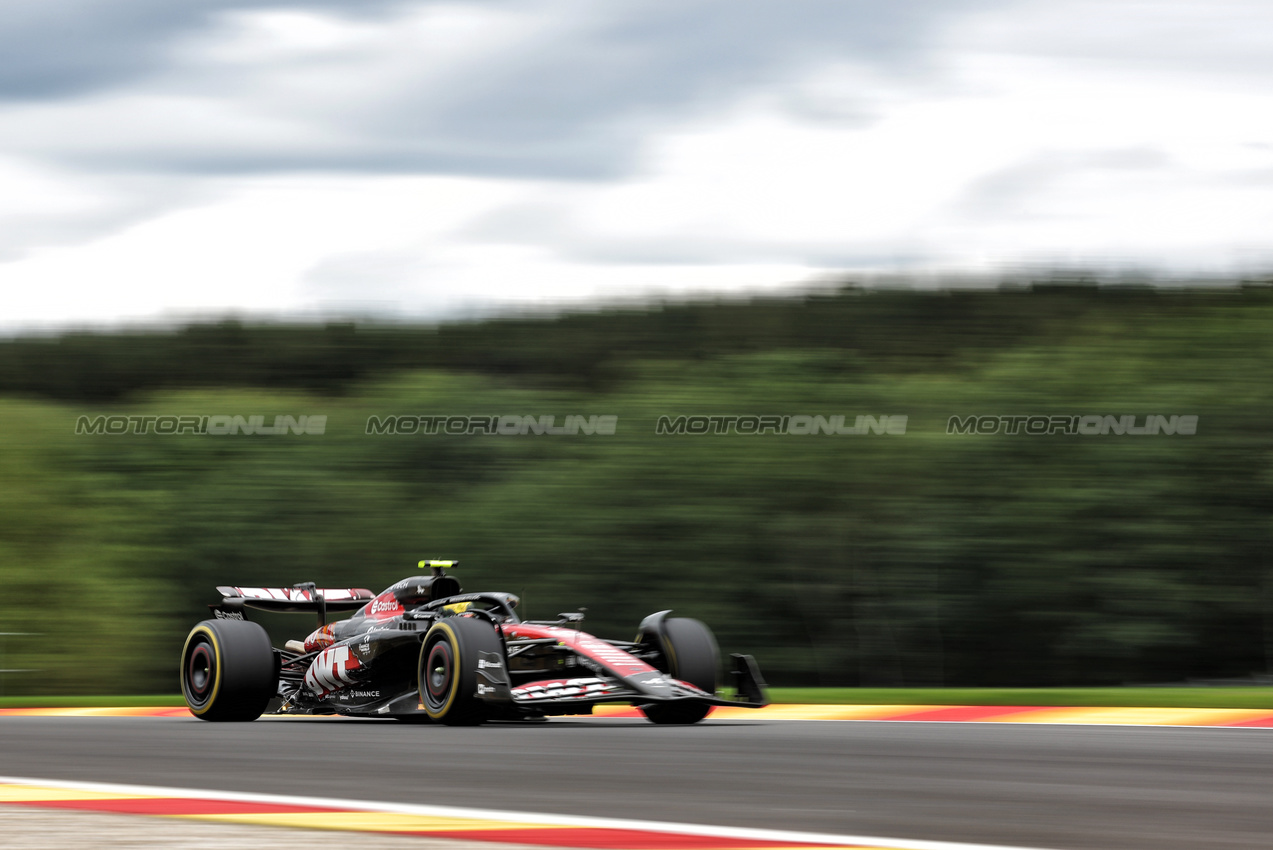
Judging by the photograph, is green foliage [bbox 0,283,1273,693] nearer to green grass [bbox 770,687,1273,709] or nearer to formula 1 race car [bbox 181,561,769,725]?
green grass [bbox 770,687,1273,709]

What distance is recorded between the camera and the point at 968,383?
40.1 metres

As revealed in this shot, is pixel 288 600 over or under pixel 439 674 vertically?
over

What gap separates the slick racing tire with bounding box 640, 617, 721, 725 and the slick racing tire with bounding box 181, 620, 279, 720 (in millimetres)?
3337

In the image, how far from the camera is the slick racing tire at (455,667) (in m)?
11.4

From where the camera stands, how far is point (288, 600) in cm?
1397

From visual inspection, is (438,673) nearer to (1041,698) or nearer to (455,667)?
(455,667)

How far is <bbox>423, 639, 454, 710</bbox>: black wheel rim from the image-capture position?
11.5m

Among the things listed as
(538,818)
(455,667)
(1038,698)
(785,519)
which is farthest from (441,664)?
(785,519)

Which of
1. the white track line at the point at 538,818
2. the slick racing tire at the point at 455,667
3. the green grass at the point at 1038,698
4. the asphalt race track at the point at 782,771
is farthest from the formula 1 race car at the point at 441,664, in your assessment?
the white track line at the point at 538,818

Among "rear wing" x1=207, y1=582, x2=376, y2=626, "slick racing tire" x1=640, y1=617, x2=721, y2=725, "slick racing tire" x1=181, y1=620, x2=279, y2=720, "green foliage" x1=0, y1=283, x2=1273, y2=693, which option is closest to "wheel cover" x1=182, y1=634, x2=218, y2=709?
"slick racing tire" x1=181, y1=620, x2=279, y2=720

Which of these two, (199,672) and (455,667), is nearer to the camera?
(455,667)

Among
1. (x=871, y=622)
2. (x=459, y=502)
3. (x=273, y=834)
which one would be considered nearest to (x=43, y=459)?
(x=459, y=502)

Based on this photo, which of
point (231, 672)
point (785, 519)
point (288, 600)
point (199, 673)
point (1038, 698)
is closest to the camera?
point (231, 672)

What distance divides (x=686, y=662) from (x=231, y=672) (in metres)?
3.88
